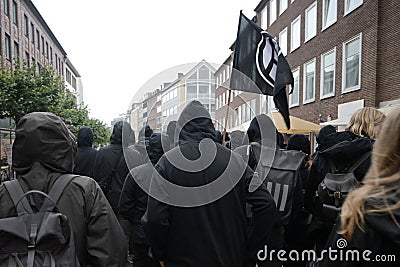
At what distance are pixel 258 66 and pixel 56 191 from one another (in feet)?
10.0

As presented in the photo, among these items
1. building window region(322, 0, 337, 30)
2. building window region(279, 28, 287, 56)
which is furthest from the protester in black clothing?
building window region(279, 28, 287, 56)

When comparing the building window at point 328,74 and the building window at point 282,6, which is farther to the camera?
the building window at point 282,6

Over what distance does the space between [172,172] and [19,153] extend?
1012 millimetres

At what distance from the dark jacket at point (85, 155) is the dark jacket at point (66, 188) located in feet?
13.2

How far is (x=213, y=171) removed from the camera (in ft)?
8.73

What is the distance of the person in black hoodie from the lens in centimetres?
142

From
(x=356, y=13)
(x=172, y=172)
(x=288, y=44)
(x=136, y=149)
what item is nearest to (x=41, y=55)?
(x=288, y=44)

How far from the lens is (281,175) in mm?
3805

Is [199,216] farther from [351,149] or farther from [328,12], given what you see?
[328,12]

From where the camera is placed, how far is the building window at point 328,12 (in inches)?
699

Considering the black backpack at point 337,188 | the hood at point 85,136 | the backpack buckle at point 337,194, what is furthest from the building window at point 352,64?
the backpack buckle at point 337,194

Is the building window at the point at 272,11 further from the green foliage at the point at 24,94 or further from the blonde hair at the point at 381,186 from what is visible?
the blonde hair at the point at 381,186

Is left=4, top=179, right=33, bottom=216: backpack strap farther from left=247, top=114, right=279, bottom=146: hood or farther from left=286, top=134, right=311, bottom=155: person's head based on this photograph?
left=286, top=134, right=311, bottom=155: person's head

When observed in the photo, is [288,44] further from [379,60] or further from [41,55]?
[41,55]
